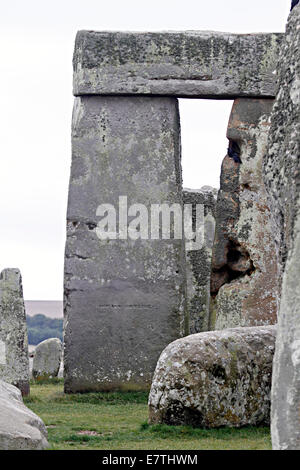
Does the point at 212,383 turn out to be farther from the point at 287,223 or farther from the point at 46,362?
the point at 46,362

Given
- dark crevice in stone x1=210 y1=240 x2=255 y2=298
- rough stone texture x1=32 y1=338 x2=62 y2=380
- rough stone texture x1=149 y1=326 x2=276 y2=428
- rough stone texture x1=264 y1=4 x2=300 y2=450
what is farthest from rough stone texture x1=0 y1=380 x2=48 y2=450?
rough stone texture x1=32 y1=338 x2=62 y2=380

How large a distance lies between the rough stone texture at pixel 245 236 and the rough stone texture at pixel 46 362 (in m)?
4.31

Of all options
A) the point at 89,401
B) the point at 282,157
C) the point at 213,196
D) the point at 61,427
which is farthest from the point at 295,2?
the point at 213,196

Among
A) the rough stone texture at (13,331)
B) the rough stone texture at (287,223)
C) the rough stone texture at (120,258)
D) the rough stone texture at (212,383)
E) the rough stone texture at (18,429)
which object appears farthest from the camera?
the rough stone texture at (13,331)

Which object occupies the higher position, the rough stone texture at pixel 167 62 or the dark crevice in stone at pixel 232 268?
the rough stone texture at pixel 167 62

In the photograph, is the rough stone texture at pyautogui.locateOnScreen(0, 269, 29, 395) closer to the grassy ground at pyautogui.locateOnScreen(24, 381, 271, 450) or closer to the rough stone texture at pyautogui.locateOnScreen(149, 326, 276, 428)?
the grassy ground at pyautogui.locateOnScreen(24, 381, 271, 450)

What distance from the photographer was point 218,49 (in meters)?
11.1

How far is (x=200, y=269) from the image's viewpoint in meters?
15.1

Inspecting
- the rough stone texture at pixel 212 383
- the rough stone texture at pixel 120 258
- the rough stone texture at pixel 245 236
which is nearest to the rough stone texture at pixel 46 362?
the rough stone texture at pixel 245 236

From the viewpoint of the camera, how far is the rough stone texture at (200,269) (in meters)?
14.8

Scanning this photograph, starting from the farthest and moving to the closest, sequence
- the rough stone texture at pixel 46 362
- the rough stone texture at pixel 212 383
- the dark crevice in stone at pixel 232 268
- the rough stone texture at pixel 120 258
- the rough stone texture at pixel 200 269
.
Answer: the rough stone texture at pixel 46 362
the rough stone texture at pixel 200 269
the dark crevice in stone at pixel 232 268
the rough stone texture at pixel 120 258
the rough stone texture at pixel 212 383

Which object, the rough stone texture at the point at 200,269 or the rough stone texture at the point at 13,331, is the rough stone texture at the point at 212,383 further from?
the rough stone texture at the point at 200,269

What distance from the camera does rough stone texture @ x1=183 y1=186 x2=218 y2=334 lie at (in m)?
14.8

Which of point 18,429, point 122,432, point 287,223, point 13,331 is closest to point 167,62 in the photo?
point 13,331
